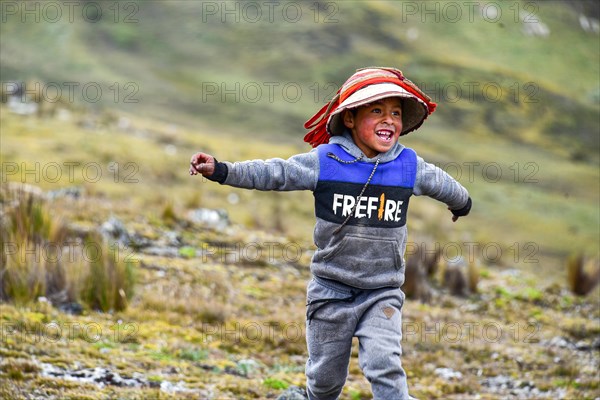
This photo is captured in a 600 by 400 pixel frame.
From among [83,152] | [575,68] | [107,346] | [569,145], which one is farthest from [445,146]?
[107,346]

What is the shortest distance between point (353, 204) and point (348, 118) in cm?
46

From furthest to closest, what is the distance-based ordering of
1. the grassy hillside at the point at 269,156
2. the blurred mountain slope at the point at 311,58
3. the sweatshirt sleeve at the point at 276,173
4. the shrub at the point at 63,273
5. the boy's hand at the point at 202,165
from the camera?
the blurred mountain slope at the point at 311,58 → the shrub at the point at 63,273 → the grassy hillside at the point at 269,156 → the sweatshirt sleeve at the point at 276,173 → the boy's hand at the point at 202,165

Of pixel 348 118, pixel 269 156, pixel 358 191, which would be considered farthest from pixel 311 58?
pixel 358 191

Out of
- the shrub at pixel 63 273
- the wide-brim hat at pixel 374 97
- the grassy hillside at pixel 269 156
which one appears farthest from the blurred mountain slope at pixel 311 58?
the wide-brim hat at pixel 374 97

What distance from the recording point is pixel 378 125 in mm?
3990

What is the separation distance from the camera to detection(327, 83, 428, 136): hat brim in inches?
154

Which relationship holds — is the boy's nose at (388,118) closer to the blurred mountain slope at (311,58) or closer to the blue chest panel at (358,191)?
the blue chest panel at (358,191)

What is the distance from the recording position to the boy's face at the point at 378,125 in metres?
3.98

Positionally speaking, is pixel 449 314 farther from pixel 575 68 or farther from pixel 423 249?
pixel 575 68

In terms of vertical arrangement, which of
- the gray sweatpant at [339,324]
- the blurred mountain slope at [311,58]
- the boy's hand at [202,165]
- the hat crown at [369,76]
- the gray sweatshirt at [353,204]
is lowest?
the gray sweatpant at [339,324]

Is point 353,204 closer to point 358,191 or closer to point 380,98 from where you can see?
point 358,191

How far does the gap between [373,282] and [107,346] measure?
2560 mm

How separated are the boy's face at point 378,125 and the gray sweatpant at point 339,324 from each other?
2.26 feet

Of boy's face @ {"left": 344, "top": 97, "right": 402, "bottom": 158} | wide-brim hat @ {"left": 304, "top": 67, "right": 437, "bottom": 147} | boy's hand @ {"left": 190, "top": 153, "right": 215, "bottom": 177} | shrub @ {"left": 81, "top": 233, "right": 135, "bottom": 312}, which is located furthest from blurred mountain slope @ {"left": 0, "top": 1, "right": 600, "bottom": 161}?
boy's hand @ {"left": 190, "top": 153, "right": 215, "bottom": 177}
